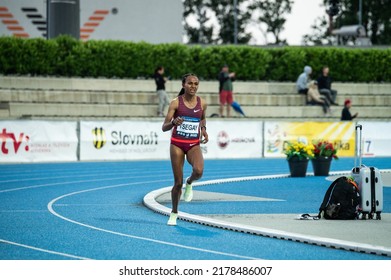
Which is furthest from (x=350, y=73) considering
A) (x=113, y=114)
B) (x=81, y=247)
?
(x=81, y=247)

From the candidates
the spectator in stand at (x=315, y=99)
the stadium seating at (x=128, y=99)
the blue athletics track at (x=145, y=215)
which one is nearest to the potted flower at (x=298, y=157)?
the blue athletics track at (x=145, y=215)

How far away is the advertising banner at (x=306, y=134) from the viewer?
33.3m

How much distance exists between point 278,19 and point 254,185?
4708 cm

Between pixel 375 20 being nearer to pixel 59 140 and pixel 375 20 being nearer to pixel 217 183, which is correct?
pixel 59 140

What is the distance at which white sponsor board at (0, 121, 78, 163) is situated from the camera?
29375mm

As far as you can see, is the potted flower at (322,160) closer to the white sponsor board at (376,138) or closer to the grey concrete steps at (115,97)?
the white sponsor board at (376,138)

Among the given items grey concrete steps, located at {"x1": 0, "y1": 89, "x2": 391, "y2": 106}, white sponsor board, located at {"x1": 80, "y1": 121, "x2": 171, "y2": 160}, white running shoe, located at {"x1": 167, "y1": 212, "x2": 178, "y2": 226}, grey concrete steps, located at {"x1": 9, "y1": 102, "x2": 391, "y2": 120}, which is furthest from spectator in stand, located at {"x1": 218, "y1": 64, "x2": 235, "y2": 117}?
white running shoe, located at {"x1": 167, "y1": 212, "x2": 178, "y2": 226}

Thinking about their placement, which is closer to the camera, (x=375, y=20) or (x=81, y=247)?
(x=81, y=247)

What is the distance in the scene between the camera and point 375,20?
220ft

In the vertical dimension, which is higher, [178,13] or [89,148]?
[178,13]

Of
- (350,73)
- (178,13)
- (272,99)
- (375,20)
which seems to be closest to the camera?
(272,99)

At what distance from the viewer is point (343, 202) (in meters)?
14.3

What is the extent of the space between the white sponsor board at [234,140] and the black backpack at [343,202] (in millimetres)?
18204

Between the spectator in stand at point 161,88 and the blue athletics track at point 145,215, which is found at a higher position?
the spectator in stand at point 161,88
